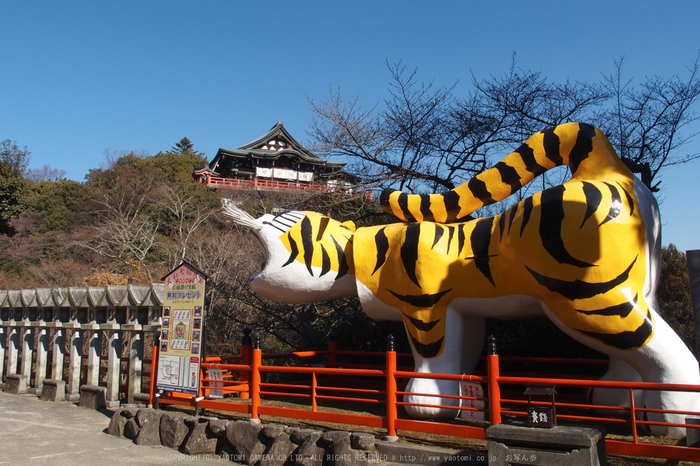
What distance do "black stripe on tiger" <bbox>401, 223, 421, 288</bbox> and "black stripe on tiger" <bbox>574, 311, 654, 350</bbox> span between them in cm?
187

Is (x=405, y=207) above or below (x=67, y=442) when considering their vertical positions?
above

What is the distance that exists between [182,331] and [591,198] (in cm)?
486

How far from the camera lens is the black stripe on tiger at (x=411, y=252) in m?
5.67

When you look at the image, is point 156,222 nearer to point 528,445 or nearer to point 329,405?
point 329,405

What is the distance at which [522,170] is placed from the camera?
5617 millimetres

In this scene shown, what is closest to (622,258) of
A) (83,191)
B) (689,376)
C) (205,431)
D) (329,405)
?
(689,376)

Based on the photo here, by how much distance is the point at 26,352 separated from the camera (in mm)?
9914

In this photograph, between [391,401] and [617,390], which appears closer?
[391,401]

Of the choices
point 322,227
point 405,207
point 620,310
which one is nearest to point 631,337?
point 620,310

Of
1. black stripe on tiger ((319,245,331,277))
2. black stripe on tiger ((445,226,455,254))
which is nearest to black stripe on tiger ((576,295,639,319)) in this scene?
black stripe on tiger ((445,226,455,254))

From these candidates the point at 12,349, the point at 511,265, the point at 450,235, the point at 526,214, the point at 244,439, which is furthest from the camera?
the point at 12,349

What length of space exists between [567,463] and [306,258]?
3.71 meters

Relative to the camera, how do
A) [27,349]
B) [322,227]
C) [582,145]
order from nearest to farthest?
[582,145] → [322,227] → [27,349]

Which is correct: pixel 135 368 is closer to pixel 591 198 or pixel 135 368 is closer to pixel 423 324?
pixel 423 324
